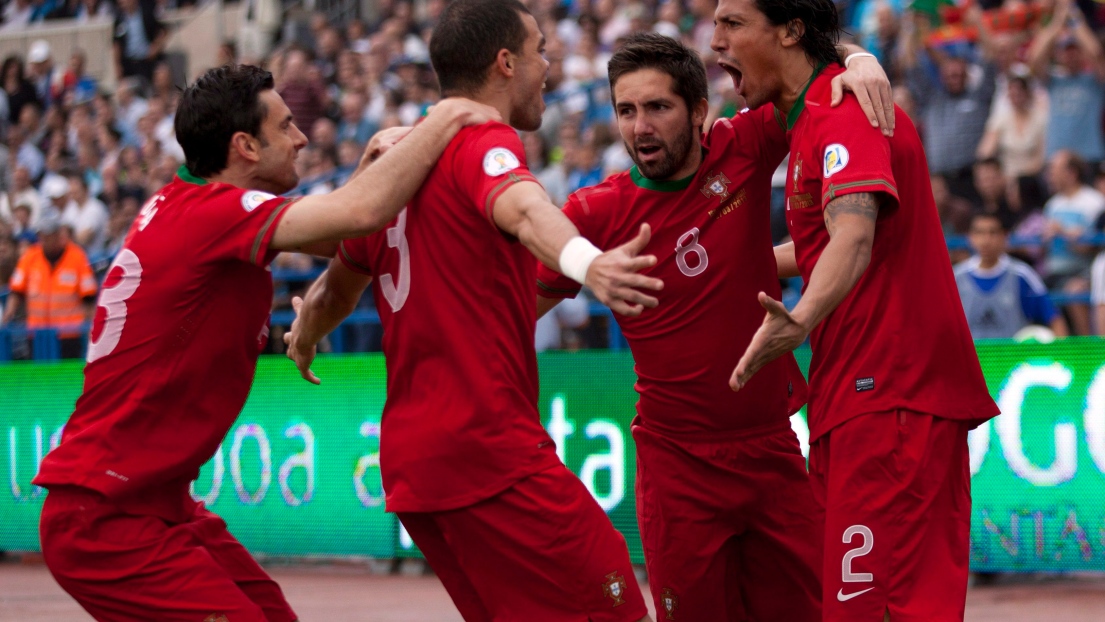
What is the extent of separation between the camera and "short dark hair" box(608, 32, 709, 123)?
493 centimetres

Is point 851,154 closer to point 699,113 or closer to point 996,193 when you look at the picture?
point 699,113

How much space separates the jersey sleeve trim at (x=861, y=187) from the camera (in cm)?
390

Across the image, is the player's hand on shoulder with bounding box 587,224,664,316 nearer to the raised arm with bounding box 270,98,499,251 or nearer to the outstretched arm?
the outstretched arm

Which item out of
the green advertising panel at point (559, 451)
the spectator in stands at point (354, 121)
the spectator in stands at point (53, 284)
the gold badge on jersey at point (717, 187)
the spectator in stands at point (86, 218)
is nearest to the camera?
the gold badge on jersey at point (717, 187)

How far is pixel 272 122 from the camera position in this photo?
14.5ft

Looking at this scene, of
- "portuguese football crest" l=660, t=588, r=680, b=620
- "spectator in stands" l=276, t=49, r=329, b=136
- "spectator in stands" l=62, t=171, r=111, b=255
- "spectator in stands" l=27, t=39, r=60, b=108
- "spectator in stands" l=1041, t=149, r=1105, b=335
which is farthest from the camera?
"spectator in stands" l=27, t=39, r=60, b=108

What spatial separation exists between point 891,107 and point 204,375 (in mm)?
2253

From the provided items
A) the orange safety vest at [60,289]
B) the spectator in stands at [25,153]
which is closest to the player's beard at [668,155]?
the orange safety vest at [60,289]

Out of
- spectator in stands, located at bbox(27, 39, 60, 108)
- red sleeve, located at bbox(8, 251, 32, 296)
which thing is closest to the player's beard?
→ red sleeve, located at bbox(8, 251, 32, 296)

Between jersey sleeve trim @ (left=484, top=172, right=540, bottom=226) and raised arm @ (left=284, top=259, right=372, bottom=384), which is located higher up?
jersey sleeve trim @ (left=484, top=172, right=540, bottom=226)

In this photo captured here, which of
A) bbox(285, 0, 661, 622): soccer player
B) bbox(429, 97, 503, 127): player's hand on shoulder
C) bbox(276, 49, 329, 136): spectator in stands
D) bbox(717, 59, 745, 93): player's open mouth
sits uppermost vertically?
bbox(276, 49, 329, 136): spectator in stands

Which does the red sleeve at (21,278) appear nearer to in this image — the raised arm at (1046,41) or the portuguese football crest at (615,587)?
the raised arm at (1046,41)

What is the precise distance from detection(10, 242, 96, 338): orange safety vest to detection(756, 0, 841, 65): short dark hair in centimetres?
1071

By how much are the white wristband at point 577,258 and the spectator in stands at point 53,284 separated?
10739mm
